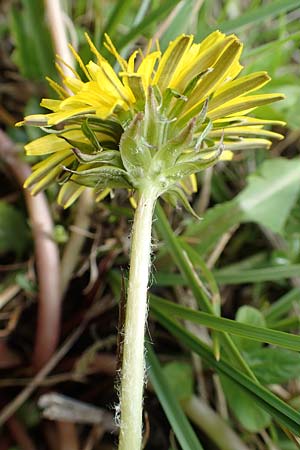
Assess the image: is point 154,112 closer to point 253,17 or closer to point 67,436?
point 253,17

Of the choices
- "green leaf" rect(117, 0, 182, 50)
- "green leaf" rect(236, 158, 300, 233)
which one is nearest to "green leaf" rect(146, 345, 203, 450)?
"green leaf" rect(236, 158, 300, 233)

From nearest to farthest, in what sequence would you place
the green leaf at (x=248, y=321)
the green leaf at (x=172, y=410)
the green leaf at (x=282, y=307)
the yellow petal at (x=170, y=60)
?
1. the yellow petal at (x=170, y=60)
2. the green leaf at (x=172, y=410)
3. the green leaf at (x=248, y=321)
4. the green leaf at (x=282, y=307)

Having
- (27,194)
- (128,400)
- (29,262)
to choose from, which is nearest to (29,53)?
(27,194)

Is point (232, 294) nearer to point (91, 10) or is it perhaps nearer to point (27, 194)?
point (27, 194)

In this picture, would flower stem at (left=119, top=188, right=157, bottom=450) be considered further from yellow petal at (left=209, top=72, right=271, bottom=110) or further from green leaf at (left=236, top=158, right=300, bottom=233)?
green leaf at (left=236, top=158, right=300, bottom=233)

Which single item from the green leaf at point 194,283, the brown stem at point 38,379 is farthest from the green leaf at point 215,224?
the brown stem at point 38,379

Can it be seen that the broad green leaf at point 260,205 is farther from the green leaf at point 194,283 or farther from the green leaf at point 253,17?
the green leaf at point 253,17
